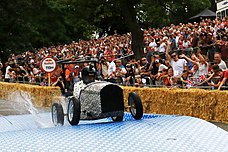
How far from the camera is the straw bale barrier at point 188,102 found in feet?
37.2

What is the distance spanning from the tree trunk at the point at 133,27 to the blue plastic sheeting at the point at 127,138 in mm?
16401

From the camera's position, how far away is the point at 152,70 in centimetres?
1525

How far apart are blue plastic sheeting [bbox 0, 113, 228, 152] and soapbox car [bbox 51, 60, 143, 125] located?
A: 3.18 ft

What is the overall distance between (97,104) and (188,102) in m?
4.78

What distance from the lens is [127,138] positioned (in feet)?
19.6

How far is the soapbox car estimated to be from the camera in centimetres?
809

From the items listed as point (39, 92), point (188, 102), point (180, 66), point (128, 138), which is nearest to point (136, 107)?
point (128, 138)

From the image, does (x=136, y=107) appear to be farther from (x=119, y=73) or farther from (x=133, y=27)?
(x=133, y=27)

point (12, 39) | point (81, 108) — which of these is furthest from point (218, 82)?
point (12, 39)

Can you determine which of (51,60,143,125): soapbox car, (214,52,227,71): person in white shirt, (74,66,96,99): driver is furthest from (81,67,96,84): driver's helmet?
(214,52,227,71): person in white shirt

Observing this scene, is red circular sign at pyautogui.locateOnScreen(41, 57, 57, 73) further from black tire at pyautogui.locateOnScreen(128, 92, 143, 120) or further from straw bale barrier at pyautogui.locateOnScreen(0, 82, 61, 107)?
black tire at pyautogui.locateOnScreen(128, 92, 143, 120)

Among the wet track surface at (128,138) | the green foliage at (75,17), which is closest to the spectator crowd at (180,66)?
the wet track surface at (128,138)

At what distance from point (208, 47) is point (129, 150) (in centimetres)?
1000

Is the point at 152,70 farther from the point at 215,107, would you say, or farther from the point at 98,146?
the point at 98,146
